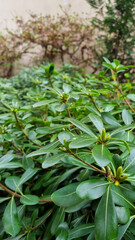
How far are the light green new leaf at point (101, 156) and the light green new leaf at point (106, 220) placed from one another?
0.34ft

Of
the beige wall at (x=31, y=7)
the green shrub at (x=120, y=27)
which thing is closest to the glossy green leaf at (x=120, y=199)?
the green shrub at (x=120, y=27)

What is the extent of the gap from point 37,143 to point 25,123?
0.15 meters

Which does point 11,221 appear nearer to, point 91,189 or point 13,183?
point 13,183

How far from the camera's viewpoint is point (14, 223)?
505 millimetres

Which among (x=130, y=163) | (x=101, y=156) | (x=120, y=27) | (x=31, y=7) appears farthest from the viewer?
(x=31, y=7)

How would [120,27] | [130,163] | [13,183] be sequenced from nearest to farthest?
[130,163], [13,183], [120,27]

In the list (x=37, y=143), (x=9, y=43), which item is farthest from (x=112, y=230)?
(x=9, y=43)

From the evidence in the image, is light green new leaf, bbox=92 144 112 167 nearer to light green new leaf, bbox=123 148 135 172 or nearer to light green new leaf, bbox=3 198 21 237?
light green new leaf, bbox=123 148 135 172

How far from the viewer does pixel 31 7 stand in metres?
5.08

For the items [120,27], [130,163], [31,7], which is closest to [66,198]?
[130,163]

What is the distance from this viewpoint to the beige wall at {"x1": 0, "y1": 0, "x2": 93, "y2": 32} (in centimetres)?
452

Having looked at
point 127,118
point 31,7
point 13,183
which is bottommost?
point 13,183

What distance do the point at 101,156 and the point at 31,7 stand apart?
5.94 meters

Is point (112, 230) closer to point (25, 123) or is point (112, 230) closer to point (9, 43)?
point (25, 123)
